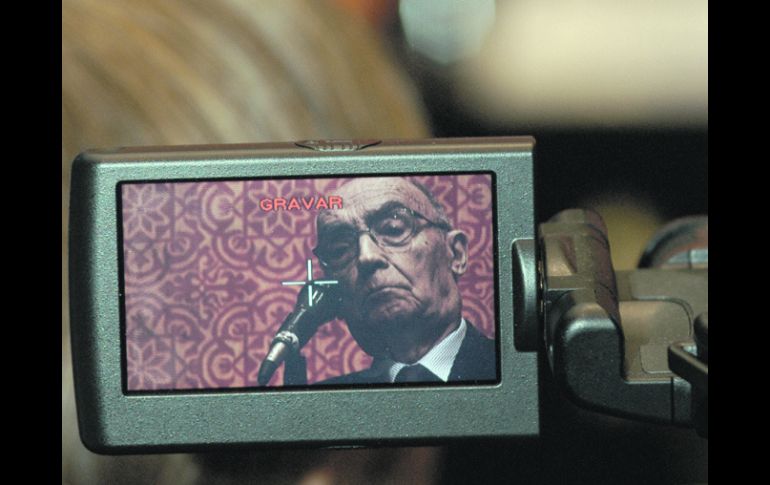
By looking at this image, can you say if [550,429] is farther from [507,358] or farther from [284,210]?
[284,210]

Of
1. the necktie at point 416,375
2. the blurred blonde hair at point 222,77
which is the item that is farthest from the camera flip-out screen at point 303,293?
the blurred blonde hair at point 222,77

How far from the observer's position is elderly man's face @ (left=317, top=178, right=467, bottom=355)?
697 millimetres

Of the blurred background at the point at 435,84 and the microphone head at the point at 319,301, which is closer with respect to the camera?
the microphone head at the point at 319,301

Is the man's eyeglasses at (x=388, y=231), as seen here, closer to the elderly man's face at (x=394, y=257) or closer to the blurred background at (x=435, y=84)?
the elderly man's face at (x=394, y=257)

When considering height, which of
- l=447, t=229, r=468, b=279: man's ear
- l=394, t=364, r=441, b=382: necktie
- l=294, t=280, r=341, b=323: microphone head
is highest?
l=447, t=229, r=468, b=279: man's ear

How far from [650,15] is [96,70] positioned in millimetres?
502

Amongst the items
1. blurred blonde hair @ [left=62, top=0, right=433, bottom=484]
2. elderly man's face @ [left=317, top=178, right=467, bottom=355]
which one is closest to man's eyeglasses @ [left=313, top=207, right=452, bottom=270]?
elderly man's face @ [left=317, top=178, right=467, bottom=355]

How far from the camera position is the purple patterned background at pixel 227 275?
70cm

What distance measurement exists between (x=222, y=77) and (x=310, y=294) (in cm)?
27

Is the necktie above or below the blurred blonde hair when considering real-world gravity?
below

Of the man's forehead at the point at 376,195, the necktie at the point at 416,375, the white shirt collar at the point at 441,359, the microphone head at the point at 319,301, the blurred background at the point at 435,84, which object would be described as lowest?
the necktie at the point at 416,375

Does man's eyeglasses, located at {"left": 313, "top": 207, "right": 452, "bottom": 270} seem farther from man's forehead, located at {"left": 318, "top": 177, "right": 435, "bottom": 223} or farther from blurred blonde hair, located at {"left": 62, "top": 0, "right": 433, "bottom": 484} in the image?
blurred blonde hair, located at {"left": 62, "top": 0, "right": 433, "bottom": 484}

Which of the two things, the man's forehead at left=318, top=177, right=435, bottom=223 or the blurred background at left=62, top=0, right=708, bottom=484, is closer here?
the man's forehead at left=318, top=177, right=435, bottom=223

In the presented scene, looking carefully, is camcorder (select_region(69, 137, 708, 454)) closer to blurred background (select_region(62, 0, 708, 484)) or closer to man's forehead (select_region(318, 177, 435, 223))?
man's forehead (select_region(318, 177, 435, 223))
